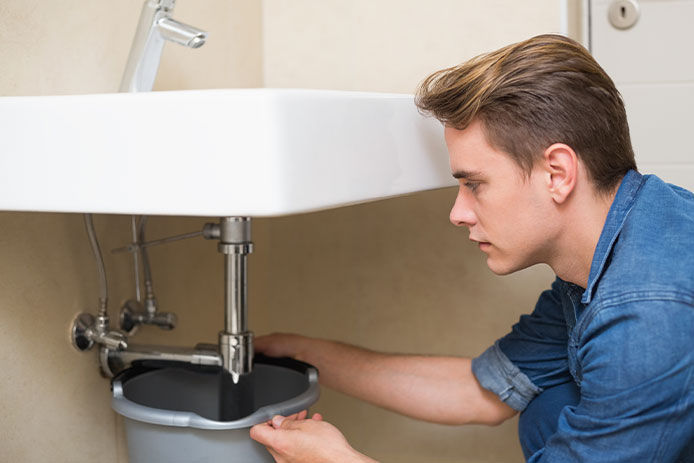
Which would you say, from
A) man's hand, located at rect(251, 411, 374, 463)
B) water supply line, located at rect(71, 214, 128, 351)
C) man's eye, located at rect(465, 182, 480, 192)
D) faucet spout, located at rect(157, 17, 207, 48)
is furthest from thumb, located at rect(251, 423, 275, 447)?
faucet spout, located at rect(157, 17, 207, 48)

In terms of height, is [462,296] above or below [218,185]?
below

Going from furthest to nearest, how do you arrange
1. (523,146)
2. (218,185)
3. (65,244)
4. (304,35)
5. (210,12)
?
(304,35) < (210,12) < (65,244) < (523,146) < (218,185)

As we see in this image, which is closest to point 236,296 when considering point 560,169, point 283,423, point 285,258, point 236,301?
point 236,301

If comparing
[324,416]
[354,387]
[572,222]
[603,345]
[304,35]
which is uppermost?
[304,35]

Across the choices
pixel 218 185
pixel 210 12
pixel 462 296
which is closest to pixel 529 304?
pixel 462 296

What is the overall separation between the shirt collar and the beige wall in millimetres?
584

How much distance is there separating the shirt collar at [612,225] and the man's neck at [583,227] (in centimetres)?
2

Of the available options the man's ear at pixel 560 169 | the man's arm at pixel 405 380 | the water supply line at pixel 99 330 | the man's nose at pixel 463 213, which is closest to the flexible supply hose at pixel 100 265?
the water supply line at pixel 99 330

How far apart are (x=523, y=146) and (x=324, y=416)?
3.16ft

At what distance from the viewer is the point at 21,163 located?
2.65 ft

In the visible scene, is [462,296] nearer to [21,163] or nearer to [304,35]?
[304,35]

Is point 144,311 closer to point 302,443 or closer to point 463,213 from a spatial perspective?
point 302,443

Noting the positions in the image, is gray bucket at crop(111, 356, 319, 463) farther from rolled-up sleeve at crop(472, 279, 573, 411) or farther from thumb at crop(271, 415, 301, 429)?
rolled-up sleeve at crop(472, 279, 573, 411)

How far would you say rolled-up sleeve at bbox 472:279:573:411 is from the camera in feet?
3.98
